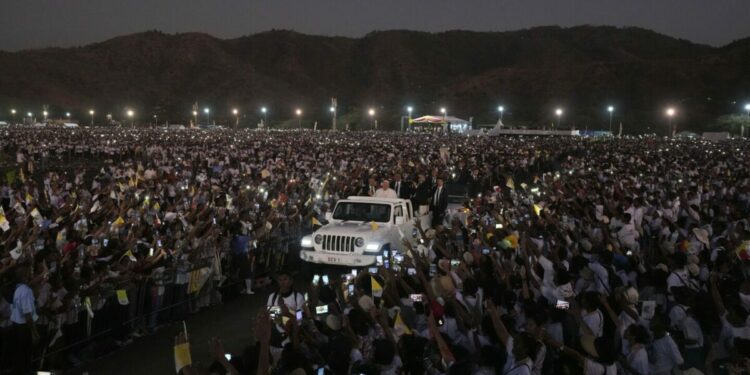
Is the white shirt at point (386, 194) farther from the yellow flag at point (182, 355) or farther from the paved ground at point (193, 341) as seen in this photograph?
the yellow flag at point (182, 355)

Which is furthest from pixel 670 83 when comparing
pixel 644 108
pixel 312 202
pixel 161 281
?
pixel 161 281

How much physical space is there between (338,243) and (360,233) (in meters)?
0.42

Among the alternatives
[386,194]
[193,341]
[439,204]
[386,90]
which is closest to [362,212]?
[386,194]

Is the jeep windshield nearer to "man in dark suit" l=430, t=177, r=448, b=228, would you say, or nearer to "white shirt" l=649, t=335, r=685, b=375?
"man in dark suit" l=430, t=177, r=448, b=228

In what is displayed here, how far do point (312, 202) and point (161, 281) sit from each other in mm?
8258

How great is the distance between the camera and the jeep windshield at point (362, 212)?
510 inches

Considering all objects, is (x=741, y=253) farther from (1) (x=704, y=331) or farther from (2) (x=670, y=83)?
(2) (x=670, y=83)

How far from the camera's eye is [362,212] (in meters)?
13.2

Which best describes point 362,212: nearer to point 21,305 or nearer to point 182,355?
point 21,305

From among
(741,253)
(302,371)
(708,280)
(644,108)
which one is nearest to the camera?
(302,371)

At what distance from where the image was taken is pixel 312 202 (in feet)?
57.7

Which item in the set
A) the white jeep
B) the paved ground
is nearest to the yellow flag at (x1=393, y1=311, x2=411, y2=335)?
the paved ground

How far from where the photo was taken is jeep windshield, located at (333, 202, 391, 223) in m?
12.9

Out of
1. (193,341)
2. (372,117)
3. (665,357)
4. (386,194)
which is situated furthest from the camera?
(372,117)
